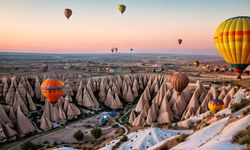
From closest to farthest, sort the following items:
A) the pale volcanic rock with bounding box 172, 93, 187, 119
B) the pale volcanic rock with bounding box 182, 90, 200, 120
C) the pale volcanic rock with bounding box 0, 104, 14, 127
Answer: the pale volcanic rock with bounding box 0, 104, 14, 127 → the pale volcanic rock with bounding box 182, 90, 200, 120 → the pale volcanic rock with bounding box 172, 93, 187, 119

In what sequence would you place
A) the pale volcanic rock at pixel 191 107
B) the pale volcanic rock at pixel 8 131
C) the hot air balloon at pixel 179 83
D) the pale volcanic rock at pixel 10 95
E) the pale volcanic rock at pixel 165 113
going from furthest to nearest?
the pale volcanic rock at pixel 10 95 < the hot air balloon at pixel 179 83 < the pale volcanic rock at pixel 165 113 < the pale volcanic rock at pixel 191 107 < the pale volcanic rock at pixel 8 131

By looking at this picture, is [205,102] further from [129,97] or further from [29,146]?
[29,146]

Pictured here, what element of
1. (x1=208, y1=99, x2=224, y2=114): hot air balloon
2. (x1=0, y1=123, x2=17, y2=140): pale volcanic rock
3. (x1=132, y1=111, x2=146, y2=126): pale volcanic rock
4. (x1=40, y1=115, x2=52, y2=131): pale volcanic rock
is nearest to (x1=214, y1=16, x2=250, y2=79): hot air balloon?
(x1=208, y1=99, x2=224, y2=114): hot air balloon

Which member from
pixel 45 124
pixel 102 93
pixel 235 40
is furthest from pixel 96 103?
pixel 235 40

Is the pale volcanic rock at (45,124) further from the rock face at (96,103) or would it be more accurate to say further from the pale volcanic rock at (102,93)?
the pale volcanic rock at (102,93)

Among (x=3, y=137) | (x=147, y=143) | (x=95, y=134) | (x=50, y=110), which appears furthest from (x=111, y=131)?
(x=147, y=143)

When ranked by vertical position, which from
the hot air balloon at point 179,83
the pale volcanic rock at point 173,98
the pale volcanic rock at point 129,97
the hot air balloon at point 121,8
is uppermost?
the hot air balloon at point 121,8

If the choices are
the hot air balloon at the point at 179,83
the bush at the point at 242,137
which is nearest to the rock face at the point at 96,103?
the hot air balloon at the point at 179,83

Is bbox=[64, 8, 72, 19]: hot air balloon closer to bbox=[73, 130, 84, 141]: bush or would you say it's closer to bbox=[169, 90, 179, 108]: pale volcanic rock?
bbox=[169, 90, 179, 108]: pale volcanic rock
